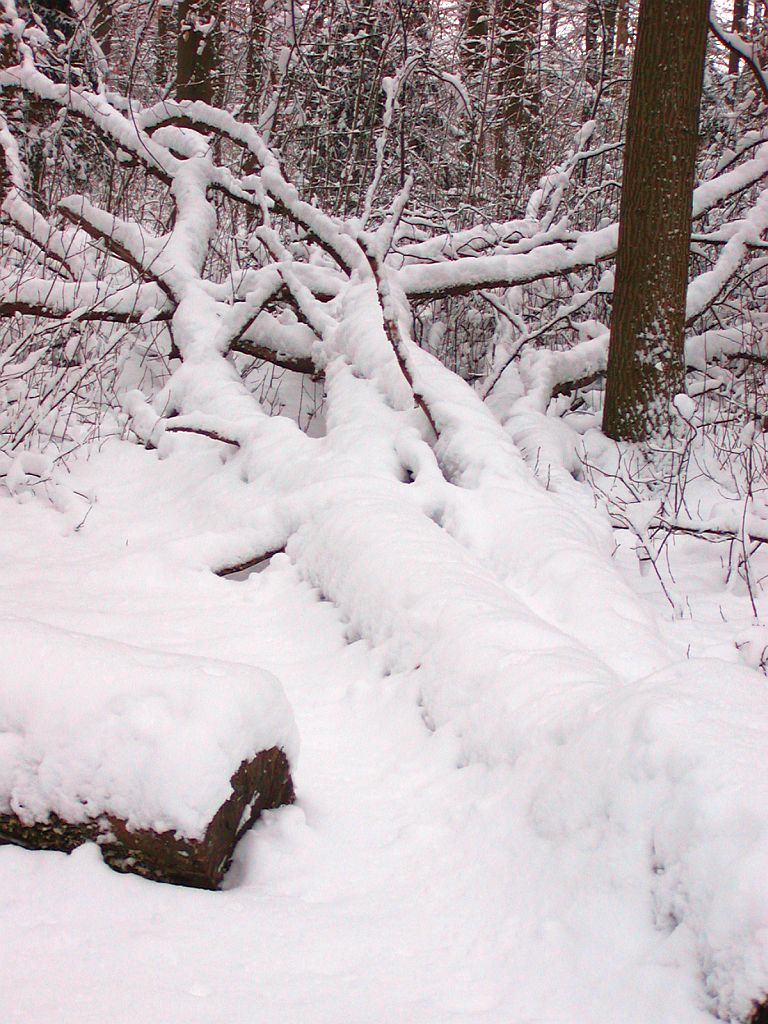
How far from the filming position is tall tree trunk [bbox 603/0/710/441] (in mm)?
5621

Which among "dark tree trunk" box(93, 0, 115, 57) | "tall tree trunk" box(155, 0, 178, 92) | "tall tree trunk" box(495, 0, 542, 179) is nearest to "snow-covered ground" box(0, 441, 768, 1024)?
"dark tree trunk" box(93, 0, 115, 57)

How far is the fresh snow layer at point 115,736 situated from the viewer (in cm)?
172

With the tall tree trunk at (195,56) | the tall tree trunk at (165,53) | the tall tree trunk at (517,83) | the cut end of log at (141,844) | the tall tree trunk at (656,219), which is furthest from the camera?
the tall tree trunk at (165,53)

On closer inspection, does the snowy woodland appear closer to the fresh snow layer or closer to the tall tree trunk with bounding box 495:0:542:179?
the fresh snow layer

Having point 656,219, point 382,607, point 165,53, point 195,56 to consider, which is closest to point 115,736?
point 382,607

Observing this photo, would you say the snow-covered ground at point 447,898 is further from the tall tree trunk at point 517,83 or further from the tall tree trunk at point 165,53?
the tall tree trunk at point 165,53

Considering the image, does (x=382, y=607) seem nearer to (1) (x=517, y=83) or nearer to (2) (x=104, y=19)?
(2) (x=104, y=19)

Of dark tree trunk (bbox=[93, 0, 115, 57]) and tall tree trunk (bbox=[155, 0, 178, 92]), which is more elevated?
tall tree trunk (bbox=[155, 0, 178, 92])

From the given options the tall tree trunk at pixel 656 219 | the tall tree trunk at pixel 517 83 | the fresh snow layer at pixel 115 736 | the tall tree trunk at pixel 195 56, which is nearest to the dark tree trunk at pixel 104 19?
the tall tree trunk at pixel 195 56

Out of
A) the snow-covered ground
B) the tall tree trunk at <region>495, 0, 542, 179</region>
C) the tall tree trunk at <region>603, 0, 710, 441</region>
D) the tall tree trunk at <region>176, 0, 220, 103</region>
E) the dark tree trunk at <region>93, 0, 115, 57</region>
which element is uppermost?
the tall tree trunk at <region>495, 0, 542, 179</region>

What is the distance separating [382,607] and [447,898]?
1.48 m

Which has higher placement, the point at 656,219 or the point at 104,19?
the point at 104,19

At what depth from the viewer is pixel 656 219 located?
229 inches

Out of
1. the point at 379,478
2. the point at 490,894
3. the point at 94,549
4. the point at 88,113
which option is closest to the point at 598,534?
the point at 379,478
